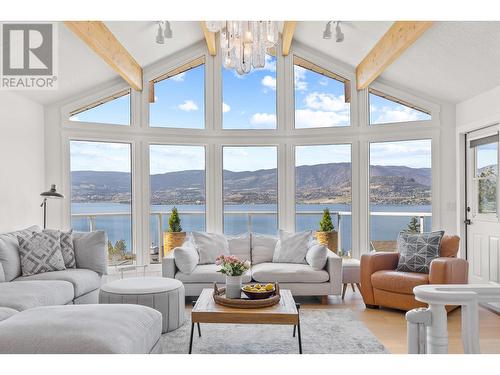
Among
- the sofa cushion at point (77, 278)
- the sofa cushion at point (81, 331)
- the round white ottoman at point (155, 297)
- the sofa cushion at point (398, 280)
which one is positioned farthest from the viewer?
the sofa cushion at point (398, 280)

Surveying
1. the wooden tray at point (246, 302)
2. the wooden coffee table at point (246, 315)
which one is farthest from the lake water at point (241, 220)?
the wooden coffee table at point (246, 315)

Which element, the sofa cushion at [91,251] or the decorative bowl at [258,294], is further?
the sofa cushion at [91,251]

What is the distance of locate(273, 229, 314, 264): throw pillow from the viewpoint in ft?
17.5

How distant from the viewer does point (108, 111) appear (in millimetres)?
6258

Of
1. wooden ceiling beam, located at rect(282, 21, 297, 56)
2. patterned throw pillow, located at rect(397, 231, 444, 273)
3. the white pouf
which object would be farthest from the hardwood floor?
wooden ceiling beam, located at rect(282, 21, 297, 56)

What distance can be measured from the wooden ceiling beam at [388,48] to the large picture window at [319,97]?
34 centimetres

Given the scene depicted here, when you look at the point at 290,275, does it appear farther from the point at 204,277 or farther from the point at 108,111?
the point at 108,111

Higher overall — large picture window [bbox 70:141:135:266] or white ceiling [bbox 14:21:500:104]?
white ceiling [bbox 14:21:500:104]

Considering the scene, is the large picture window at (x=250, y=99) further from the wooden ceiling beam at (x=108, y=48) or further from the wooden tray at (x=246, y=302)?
the wooden tray at (x=246, y=302)

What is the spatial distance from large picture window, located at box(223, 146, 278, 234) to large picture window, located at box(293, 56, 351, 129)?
30.0 inches

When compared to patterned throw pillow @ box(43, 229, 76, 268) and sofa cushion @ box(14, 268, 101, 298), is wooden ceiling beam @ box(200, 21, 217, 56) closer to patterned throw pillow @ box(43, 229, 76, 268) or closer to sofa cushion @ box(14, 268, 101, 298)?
patterned throw pillow @ box(43, 229, 76, 268)

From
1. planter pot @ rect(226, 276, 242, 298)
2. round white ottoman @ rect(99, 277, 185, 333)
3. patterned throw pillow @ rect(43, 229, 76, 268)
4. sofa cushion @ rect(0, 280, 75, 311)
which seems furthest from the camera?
patterned throw pillow @ rect(43, 229, 76, 268)

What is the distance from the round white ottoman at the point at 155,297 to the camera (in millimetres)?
3789

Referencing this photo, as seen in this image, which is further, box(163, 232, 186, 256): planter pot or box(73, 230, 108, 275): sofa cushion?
box(163, 232, 186, 256): planter pot
